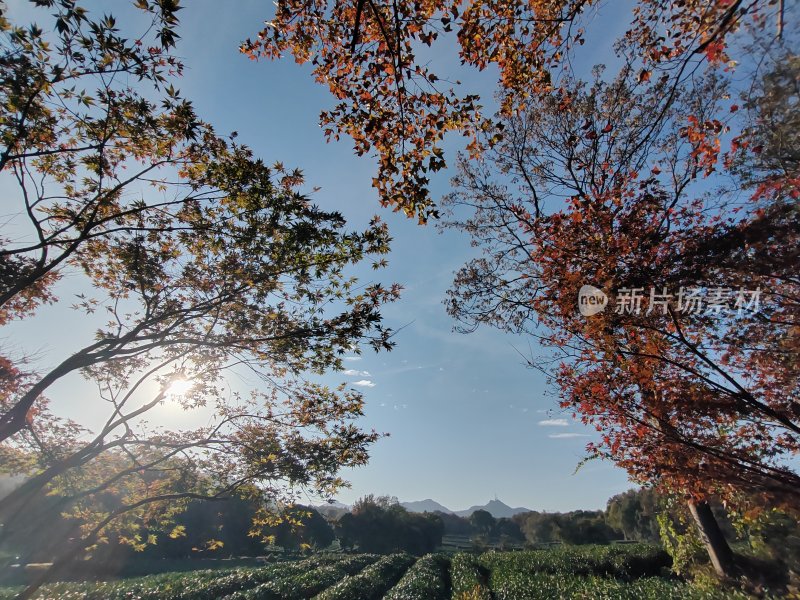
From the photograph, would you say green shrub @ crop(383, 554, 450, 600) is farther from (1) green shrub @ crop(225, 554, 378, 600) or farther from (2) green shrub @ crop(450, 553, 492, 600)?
(1) green shrub @ crop(225, 554, 378, 600)

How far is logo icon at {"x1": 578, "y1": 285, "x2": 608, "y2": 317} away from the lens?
646 cm

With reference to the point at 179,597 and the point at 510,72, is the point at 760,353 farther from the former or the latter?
the point at 179,597

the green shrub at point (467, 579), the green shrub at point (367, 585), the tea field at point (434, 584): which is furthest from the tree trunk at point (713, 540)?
the green shrub at point (367, 585)

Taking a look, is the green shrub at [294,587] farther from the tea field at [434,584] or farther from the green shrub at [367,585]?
the green shrub at [367,585]

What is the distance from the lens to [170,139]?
6.21m

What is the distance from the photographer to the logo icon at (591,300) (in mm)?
6465

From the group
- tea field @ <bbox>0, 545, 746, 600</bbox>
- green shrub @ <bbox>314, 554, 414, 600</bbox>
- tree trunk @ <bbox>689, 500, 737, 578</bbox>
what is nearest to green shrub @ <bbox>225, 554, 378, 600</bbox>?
tea field @ <bbox>0, 545, 746, 600</bbox>

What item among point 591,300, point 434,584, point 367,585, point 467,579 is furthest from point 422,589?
point 591,300

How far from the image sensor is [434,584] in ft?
74.2

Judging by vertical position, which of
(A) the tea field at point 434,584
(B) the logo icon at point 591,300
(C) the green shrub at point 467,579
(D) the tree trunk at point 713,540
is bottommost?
(C) the green shrub at point 467,579

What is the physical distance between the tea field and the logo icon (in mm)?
10117

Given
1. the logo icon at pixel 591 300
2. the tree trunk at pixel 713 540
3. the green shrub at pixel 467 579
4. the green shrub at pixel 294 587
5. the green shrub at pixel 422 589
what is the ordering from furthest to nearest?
the green shrub at pixel 467 579 → the green shrub at pixel 422 589 → the green shrub at pixel 294 587 → the tree trunk at pixel 713 540 → the logo icon at pixel 591 300

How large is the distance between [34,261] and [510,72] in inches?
346

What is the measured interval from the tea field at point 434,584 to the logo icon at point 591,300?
10117 millimetres
